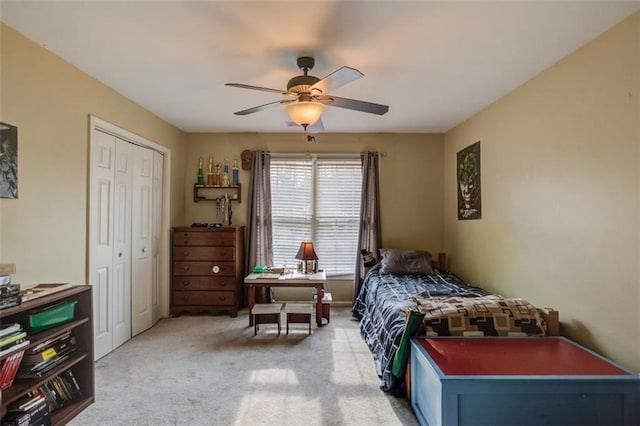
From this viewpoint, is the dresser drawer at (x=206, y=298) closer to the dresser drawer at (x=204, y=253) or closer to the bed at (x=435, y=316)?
the dresser drawer at (x=204, y=253)

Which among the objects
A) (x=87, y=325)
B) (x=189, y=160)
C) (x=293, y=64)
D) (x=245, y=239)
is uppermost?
(x=293, y=64)

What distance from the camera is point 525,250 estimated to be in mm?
2725

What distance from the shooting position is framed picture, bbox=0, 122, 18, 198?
189 centimetres

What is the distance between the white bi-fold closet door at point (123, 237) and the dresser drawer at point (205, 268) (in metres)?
0.27

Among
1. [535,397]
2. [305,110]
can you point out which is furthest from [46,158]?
[535,397]

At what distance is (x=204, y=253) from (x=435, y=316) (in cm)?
292

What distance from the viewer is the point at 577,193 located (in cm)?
217

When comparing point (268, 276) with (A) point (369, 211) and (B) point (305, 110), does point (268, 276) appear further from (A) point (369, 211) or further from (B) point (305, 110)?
(B) point (305, 110)

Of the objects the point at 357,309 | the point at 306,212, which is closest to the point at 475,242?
the point at 357,309

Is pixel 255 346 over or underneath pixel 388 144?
underneath

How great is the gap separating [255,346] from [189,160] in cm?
282

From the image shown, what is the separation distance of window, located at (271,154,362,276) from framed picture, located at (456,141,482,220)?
133cm

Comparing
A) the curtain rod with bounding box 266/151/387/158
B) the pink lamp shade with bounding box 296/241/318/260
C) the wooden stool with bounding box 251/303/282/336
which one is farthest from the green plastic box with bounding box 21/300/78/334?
the curtain rod with bounding box 266/151/387/158

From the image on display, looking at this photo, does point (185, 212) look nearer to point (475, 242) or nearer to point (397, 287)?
point (397, 287)
